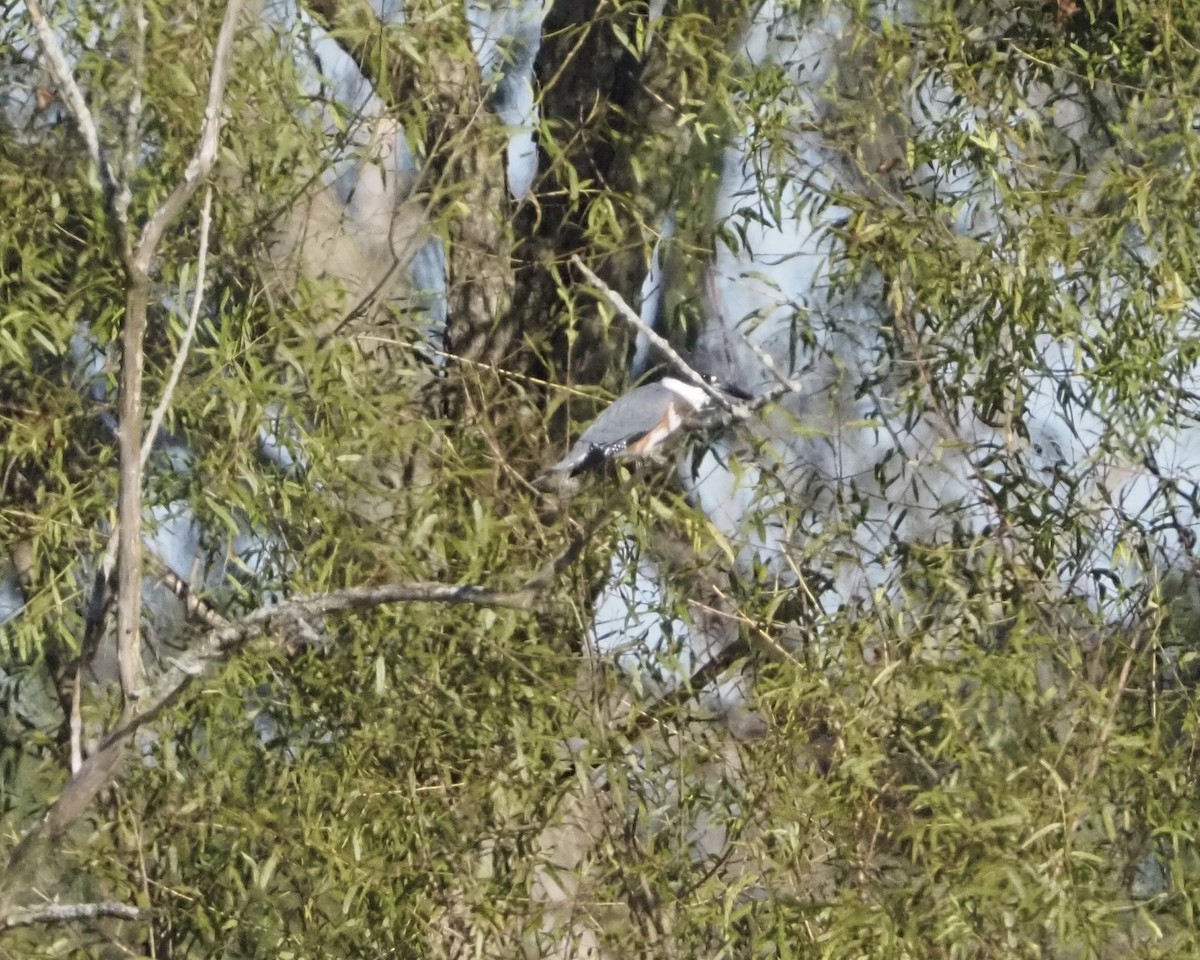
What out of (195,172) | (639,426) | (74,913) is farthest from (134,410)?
(639,426)

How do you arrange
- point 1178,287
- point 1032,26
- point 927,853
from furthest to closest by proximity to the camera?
1. point 1032,26
2. point 1178,287
3. point 927,853

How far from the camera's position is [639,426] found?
2338mm

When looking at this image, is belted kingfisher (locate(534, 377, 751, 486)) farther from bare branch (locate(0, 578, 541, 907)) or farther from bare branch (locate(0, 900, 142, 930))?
bare branch (locate(0, 900, 142, 930))

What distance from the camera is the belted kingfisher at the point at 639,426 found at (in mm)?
2301

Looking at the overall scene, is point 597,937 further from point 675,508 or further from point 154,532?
point 154,532

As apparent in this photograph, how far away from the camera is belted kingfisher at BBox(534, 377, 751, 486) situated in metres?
2.30

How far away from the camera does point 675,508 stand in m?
2.44

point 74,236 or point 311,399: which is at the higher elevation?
point 74,236

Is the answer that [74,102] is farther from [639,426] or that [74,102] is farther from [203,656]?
[639,426]

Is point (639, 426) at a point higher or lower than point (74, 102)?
lower

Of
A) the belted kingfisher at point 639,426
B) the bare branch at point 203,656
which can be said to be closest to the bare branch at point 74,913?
the bare branch at point 203,656

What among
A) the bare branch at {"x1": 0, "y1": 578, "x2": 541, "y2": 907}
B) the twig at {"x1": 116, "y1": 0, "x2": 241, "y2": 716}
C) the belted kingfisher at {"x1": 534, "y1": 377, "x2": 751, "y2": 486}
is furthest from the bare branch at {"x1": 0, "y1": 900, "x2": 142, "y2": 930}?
the belted kingfisher at {"x1": 534, "y1": 377, "x2": 751, "y2": 486}

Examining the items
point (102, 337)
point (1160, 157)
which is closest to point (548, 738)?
point (102, 337)

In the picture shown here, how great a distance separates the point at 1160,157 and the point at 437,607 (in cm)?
133
